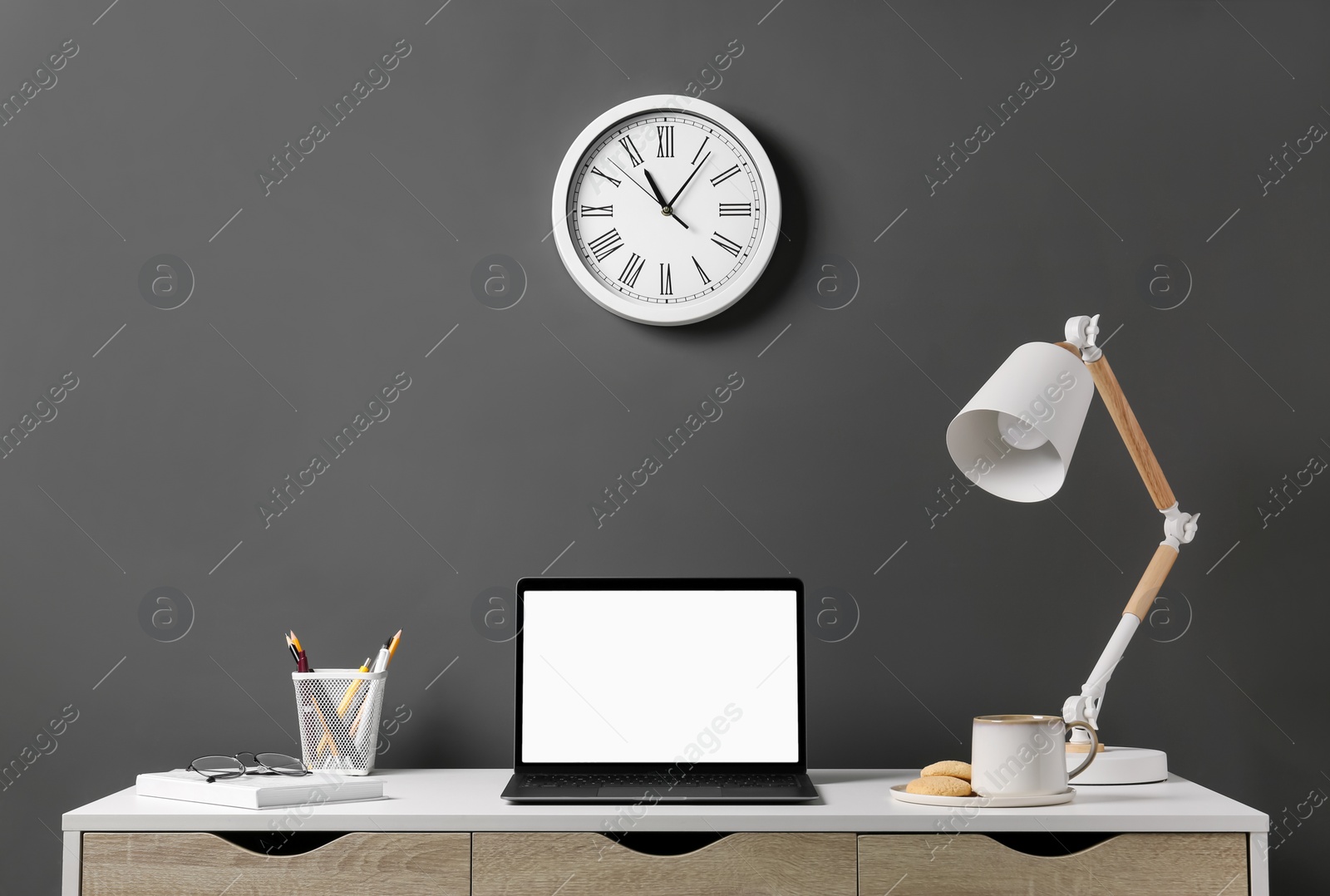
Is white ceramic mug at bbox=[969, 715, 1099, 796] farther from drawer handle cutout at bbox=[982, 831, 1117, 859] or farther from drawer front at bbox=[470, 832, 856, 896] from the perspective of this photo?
drawer front at bbox=[470, 832, 856, 896]

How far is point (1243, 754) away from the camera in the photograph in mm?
1620

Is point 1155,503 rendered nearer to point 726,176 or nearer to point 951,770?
point 951,770

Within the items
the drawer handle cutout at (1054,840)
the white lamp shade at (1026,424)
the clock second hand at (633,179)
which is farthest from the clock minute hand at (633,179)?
the drawer handle cutout at (1054,840)

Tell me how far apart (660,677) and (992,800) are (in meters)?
0.47

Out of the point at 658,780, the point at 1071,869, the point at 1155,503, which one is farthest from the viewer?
the point at 1155,503

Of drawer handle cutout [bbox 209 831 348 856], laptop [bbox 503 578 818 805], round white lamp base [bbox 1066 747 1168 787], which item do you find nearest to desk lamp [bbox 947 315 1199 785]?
round white lamp base [bbox 1066 747 1168 787]

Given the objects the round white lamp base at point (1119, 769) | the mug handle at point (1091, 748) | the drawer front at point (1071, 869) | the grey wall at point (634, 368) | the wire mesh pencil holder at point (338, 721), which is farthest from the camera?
the grey wall at point (634, 368)

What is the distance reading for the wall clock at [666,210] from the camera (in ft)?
5.49

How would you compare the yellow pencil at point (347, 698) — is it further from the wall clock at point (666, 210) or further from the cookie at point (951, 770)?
the cookie at point (951, 770)

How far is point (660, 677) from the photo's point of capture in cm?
145

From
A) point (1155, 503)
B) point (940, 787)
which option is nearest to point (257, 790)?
point (940, 787)

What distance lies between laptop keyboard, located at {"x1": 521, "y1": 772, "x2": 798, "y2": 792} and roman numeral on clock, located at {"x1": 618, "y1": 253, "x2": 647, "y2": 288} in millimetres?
774

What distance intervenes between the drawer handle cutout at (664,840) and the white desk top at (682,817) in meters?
→ 0.03

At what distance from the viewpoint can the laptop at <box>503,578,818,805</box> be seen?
1.43 meters
